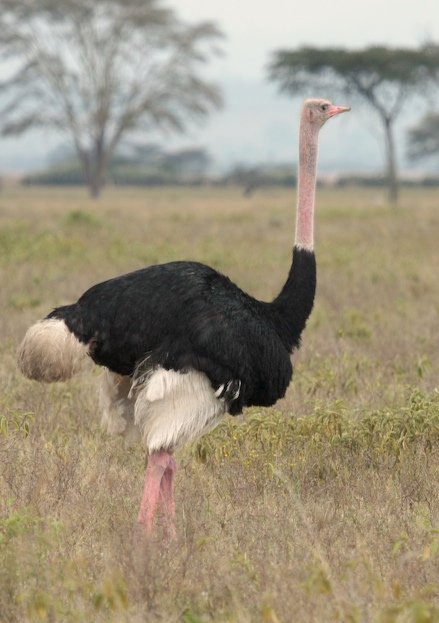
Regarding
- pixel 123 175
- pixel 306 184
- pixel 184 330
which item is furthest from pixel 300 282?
pixel 123 175

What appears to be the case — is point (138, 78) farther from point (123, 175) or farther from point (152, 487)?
point (152, 487)

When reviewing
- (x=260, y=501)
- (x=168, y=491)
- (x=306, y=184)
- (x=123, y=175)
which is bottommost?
(x=123, y=175)

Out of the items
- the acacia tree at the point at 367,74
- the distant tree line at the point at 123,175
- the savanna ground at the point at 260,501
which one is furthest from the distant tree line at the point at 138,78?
the savanna ground at the point at 260,501

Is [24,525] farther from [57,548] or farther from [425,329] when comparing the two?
[425,329]

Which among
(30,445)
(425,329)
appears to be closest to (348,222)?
(425,329)

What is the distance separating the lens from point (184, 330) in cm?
427

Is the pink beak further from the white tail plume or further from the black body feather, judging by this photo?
the white tail plume

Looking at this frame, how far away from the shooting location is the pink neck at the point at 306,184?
484 centimetres

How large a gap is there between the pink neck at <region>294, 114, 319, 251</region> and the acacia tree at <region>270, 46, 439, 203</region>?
31327mm

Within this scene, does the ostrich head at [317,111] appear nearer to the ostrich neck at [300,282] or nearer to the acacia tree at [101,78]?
the ostrich neck at [300,282]

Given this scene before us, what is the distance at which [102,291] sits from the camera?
174 inches

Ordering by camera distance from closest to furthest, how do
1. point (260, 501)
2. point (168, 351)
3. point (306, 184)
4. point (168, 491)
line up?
point (168, 351) → point (168, 491) → point (260, 501) → point (306, 184)

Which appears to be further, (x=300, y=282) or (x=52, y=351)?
(x=300, y=282)

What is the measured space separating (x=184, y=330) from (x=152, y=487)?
0.55 metres
